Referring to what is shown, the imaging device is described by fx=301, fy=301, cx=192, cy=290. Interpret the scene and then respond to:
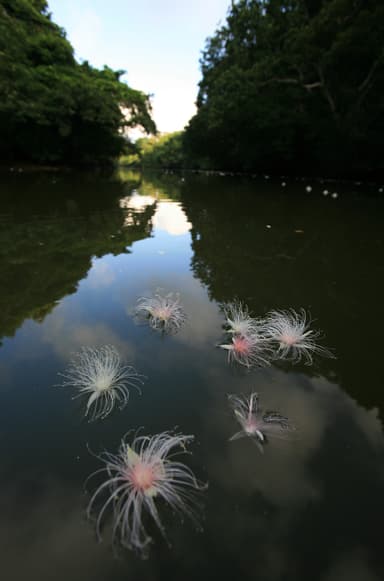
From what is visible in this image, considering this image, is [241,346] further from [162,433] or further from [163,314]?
[162,433]

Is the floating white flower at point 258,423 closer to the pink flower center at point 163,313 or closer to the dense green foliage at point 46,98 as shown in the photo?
the pink flower center at point 163,313

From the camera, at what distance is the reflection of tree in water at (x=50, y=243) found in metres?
2.67

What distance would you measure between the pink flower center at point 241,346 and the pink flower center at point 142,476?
1.00 meters

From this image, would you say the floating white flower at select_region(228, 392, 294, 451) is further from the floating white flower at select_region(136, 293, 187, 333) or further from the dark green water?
the floating white flower at select_region(136, 293, 187, 333)

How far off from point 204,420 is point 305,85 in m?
17.7

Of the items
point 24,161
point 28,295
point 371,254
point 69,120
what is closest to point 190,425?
point 28,295

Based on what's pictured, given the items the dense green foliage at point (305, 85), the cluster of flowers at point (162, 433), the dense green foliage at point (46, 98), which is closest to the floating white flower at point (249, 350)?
the cluster of flowers at point (162, 433)

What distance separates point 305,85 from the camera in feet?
47.9

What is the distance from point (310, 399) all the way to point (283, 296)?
134 centimetres

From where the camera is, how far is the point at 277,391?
1.71 meters

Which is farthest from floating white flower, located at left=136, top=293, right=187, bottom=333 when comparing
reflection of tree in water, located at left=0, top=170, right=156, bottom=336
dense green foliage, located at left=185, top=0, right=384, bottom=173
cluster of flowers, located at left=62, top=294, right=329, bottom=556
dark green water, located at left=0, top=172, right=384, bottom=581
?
dense green foliage, located at left=185, top=0, right=384, bottom=173

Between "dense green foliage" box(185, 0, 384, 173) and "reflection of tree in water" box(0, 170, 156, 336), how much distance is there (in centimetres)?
1102

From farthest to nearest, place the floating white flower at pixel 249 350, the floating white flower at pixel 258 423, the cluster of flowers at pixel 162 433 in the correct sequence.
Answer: the floating white flower at pixel 249 350 → the floating white flower at pixel 258 423 → the cluster of flowers at pixel 162 433

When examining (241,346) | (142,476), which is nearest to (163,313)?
(241,346)
